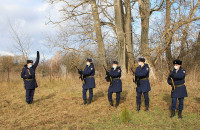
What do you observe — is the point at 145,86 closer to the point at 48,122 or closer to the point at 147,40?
the point at 48,122

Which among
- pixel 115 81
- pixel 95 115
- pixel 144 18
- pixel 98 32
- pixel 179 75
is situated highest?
pixel 144 18

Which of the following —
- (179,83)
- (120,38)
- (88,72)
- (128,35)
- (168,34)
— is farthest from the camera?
(128,35)

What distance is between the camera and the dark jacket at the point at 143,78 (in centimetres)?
599

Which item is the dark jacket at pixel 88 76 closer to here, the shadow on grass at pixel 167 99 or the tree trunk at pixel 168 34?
the shadow on grass at pixel 167 99

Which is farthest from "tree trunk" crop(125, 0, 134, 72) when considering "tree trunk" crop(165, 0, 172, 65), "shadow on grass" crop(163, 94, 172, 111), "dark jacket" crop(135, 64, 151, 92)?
"dark jacket" crop(135, 64, 151, 92)

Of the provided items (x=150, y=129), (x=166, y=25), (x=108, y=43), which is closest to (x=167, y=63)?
(x=166, y=25)

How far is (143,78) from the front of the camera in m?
6.20

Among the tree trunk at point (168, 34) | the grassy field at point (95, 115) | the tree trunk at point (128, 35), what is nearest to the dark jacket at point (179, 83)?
the grassy field at point (95, 115)

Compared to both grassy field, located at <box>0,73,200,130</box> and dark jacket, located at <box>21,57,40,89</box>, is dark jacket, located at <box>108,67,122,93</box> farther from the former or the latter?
dark jacket, located at <box>21,57,40,89</box>

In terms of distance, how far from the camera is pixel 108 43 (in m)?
14.9

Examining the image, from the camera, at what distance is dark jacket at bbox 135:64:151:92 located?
19.6 feet

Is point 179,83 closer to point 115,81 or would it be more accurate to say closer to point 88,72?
point 115,81

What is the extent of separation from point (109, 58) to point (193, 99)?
8748mm

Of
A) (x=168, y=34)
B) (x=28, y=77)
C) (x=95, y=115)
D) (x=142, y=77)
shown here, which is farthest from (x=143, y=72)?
(x=168, y=34)
